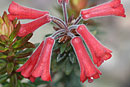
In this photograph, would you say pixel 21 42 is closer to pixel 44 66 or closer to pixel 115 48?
pixel 44 66

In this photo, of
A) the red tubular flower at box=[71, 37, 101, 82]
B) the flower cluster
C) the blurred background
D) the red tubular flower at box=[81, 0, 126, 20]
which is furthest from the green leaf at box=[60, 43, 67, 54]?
the blurred background

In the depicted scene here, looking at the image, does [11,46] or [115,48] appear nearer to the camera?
[11,46]

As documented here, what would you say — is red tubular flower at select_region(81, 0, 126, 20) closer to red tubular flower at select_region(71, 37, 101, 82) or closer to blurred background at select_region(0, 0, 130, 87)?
red tubular flower at select_region(71, 37, 101, 82)

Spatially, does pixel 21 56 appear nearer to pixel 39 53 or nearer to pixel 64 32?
pixel 39 53

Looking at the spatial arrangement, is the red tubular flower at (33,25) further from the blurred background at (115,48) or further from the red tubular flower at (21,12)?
the blurred background at (115,48)

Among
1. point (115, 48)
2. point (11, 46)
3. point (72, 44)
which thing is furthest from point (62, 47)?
point (115, 48)

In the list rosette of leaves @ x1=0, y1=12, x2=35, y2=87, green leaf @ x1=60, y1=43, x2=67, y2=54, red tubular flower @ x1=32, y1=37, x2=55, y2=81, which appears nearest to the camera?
red tubular flower @ x1=32, y1=37, x2=55, y2=81

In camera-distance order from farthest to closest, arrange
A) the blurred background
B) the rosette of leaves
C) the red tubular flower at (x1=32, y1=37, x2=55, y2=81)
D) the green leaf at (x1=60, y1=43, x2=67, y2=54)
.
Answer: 1. the blurred background
2. the green leaf at (x1=60, y1=43, x2=67, y2=54)
3. the rosette of leaves
4. the red tubular flower at (x1=32, y1=37, x2=55, y2=81)
